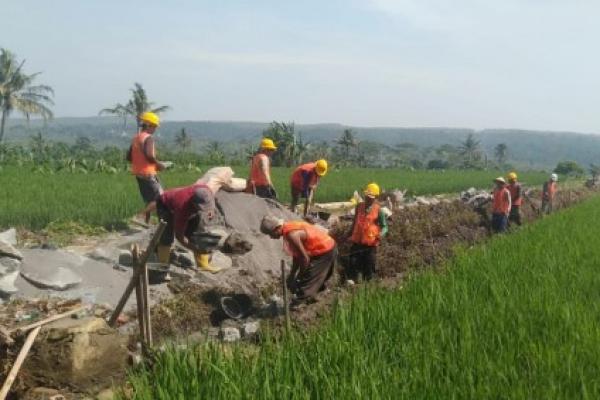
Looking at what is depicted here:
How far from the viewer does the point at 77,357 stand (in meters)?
3.92

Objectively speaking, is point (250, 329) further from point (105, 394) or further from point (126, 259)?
point (126, 259)

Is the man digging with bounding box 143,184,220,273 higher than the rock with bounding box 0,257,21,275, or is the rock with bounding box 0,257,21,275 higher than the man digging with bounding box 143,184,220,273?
the man digging with bounding box 143,184,220,273

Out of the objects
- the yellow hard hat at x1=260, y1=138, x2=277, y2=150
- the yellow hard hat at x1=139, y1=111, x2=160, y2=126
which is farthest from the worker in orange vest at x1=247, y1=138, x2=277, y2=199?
the yellow hard hat at x1=139, y1=111, x2=160, y2=126

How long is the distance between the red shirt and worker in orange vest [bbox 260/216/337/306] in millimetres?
1069

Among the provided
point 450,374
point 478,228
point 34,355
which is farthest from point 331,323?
point 478,228

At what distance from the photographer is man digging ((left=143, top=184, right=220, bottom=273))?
6445mm

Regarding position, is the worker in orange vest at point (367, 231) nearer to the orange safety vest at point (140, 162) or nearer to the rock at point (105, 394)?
the orange safety vest at point (140, 162)

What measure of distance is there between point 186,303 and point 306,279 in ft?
4.03

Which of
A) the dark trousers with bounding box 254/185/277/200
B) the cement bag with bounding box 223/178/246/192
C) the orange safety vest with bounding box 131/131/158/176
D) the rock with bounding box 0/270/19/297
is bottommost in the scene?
the rock with bounding box 0/270/19/297

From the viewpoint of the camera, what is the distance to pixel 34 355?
3.93 metres

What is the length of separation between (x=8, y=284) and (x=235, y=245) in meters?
2.69

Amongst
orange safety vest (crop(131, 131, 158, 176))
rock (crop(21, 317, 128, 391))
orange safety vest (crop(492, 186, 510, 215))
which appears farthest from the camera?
orange safety vest (crop(492, 186, 510, 215))

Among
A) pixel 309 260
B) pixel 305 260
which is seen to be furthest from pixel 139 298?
pixel 309 260

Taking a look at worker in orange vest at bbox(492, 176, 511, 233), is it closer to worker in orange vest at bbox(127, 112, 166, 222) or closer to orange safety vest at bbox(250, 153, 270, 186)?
orange safety vest at bbox(250, 153, 270, 186)
